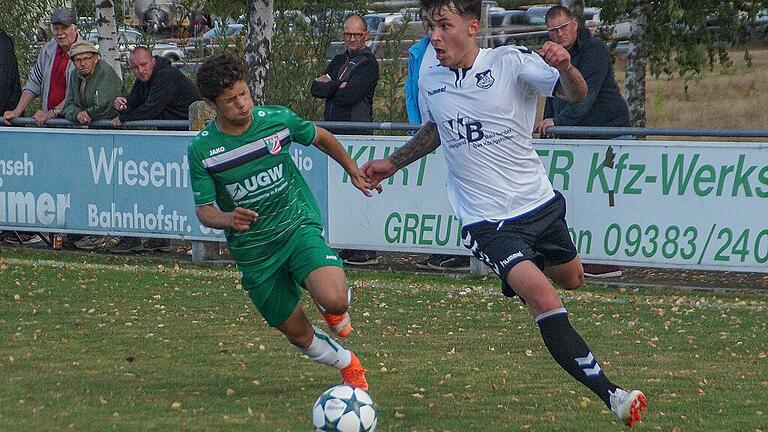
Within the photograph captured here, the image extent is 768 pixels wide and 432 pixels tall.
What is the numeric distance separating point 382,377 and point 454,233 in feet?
15.0

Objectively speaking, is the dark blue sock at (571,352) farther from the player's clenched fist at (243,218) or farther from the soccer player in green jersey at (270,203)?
the player's clenched fist at (243,218)

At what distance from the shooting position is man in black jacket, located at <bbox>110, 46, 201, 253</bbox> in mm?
14219

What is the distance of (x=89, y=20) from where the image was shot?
22.5 metres

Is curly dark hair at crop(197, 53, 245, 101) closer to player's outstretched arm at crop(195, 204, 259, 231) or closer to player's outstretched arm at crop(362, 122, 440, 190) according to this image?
player's outstretched arm at crop(195, 204, 259, 231)

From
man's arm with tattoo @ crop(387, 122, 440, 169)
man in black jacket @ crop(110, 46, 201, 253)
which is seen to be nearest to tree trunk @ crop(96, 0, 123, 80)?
man in black jacket @ crop(110, 46, 201, 253)

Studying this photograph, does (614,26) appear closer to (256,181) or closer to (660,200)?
(660,200)

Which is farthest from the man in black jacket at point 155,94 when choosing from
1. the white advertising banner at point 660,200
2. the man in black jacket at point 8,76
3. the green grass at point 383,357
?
the white advertising banner at point 660,200

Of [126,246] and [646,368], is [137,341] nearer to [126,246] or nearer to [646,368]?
[646,368]

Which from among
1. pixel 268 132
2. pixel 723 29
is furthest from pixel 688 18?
pixel 268 132

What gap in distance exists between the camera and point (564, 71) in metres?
6.78

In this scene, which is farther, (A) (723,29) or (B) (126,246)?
(A) (723,29)

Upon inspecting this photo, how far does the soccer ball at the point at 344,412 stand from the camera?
6.31 meters

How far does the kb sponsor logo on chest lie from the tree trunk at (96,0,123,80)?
37.4ft

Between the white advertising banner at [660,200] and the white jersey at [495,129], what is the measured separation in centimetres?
462
